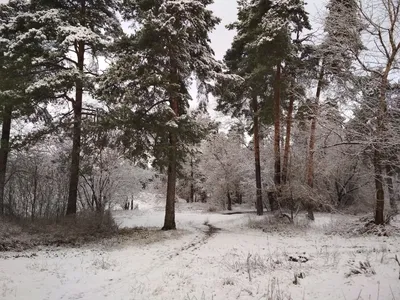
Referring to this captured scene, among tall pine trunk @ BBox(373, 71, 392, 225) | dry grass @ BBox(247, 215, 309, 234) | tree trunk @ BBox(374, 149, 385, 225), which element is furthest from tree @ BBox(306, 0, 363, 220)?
dry grass @ BBox(247, 215, 309, 234)

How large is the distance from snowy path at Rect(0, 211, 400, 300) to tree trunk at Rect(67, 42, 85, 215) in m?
4.06

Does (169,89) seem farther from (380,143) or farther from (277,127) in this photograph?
(380,143)

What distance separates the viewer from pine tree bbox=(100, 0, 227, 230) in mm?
11898

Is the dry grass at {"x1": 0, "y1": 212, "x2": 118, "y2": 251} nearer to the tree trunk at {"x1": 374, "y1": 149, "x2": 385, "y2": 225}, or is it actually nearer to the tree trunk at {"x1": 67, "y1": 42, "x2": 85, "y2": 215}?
the tree trunk at {"x1": 67, "y1": 42, "x2": 85, "y2": 215}

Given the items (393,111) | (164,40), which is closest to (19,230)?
(164,40)

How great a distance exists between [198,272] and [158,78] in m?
7.88

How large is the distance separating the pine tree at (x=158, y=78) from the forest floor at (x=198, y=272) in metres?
4.09

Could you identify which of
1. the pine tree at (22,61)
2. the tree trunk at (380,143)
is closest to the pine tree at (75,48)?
the pine tree at (22,61)

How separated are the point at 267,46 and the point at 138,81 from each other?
6.97 m

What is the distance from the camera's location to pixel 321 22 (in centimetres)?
1098

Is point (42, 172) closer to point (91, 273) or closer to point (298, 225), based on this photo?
point (91, 273)

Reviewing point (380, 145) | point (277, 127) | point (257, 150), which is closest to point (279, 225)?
point (277, 127)

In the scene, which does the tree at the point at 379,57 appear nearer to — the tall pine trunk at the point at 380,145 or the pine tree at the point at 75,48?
the tall pine trunk at the point at 380,145

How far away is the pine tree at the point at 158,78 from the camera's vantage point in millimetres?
11898
